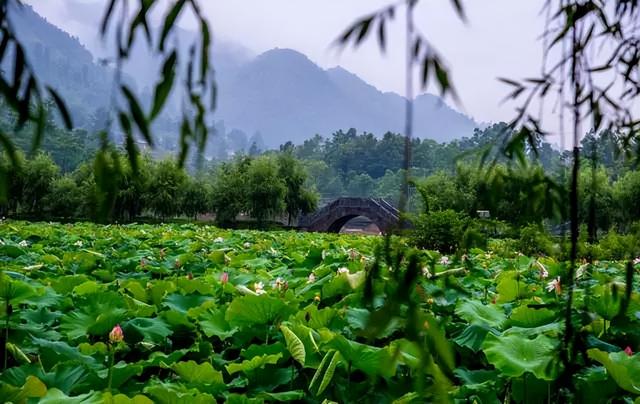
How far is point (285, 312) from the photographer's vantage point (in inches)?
53.1

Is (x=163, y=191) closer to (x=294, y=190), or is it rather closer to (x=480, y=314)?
(x=294, y=190)

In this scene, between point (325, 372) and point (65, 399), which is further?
point (325, 372)

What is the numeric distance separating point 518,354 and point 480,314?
1.16 ft

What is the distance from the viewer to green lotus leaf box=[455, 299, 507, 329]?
140cm

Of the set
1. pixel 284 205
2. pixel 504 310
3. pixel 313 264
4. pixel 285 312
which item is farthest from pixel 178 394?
pixel 284 205

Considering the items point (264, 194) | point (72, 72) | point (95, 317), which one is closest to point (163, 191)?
point (264, 194)

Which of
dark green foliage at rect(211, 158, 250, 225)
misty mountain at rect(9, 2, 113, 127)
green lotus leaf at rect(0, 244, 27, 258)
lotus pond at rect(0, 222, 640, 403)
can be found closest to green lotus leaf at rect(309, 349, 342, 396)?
lotus pond at rect(0, 222, 640, 403)

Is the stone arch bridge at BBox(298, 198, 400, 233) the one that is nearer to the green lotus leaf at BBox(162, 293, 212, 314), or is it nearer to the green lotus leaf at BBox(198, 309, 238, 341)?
the green lotus leaf at BBox(162, 293, 212, 314)

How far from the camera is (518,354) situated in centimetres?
110

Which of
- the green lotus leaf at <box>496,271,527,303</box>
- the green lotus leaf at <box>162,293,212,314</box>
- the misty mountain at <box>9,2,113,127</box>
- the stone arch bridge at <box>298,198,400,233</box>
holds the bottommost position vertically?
the green lotus leaf at <box>162,293,212,314</box>

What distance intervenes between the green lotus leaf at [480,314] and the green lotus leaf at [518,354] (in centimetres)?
22

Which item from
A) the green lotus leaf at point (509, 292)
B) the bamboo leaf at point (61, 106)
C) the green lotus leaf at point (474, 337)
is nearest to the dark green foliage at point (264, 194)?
the green lotus leaf at point (509, 292)

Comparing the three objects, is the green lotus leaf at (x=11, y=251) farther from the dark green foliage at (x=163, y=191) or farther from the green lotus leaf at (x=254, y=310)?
the dark green foliage at (x=163, y=191)

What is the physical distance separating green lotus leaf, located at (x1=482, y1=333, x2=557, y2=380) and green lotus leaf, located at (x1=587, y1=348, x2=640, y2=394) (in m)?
0.08
